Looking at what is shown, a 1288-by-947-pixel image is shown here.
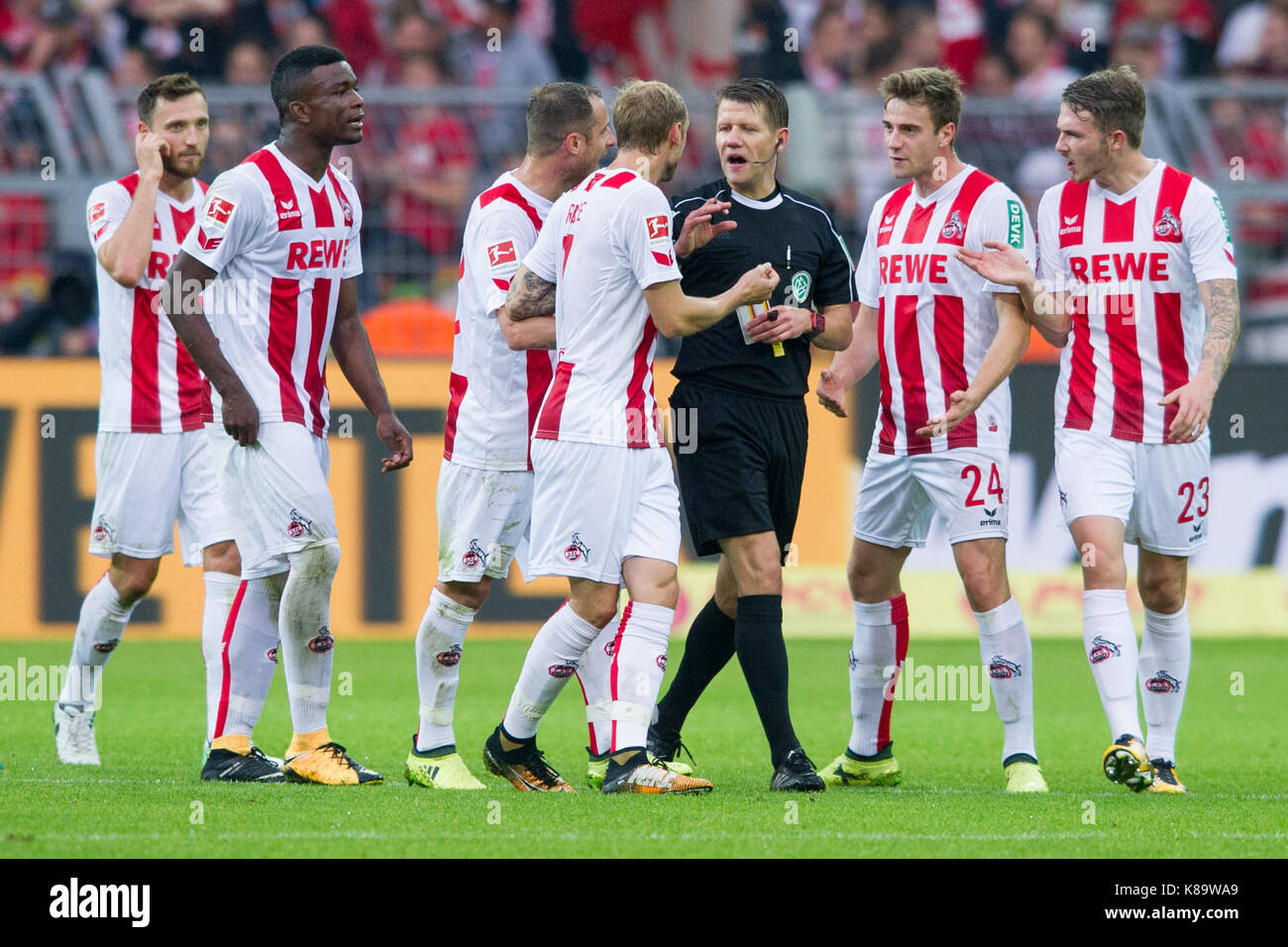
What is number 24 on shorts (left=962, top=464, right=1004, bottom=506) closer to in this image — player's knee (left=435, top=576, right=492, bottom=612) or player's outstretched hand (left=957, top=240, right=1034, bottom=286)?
player's outstretched hand (left=957, top=240, right=1034, bottom=286)

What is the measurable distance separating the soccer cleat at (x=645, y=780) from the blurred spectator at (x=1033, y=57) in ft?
34.7

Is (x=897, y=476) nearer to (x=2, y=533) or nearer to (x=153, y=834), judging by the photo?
(x=153, y=834)

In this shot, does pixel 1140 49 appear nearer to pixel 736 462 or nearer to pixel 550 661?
pixel 736 462

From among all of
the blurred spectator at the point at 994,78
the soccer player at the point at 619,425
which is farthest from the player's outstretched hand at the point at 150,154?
the blurred spectator at the point at 994,78

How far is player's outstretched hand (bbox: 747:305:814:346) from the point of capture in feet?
20.2

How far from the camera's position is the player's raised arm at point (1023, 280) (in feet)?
20.6

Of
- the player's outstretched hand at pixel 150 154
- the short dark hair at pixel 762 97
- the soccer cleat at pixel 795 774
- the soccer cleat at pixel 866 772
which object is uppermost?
the short dark hair at pixel 762 97

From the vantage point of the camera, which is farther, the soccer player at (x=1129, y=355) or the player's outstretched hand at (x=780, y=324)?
the soccer player at (x=1129, y=355)

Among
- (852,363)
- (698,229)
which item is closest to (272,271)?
(698,229)

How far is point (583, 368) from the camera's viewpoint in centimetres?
596

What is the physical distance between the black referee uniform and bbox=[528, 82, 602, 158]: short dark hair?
1.45ft

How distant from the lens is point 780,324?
6.16m
